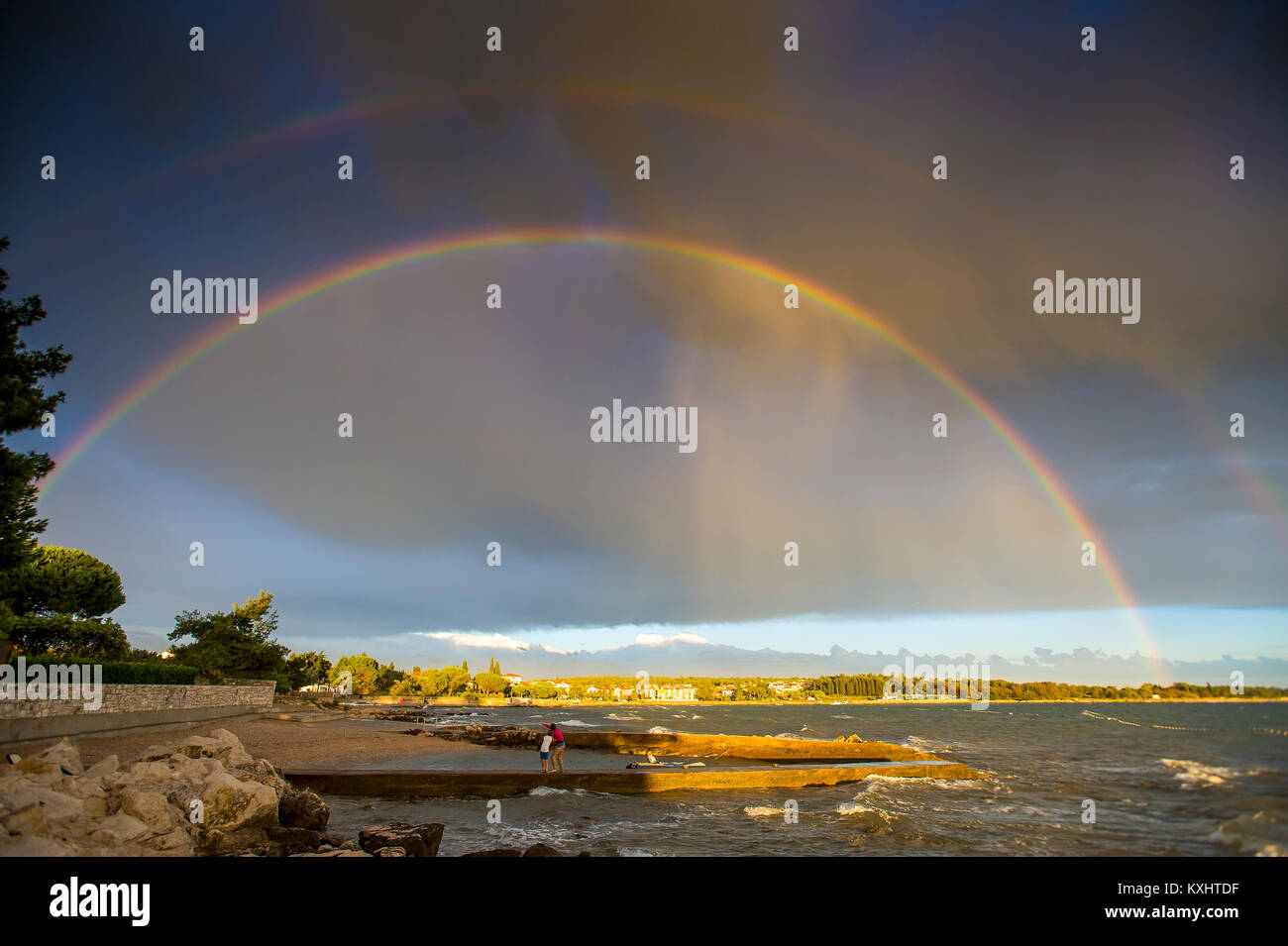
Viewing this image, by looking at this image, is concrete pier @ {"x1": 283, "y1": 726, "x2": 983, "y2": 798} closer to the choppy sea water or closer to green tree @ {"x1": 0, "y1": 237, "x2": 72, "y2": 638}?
the choppy sea water

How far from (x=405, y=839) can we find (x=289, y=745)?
24446mm

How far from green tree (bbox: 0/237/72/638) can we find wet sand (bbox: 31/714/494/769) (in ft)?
18.0

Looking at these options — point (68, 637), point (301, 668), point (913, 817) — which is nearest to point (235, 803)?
point (913, 817)

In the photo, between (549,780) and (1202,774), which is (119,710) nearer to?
(549,780)

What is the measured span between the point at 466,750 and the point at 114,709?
18765 mm

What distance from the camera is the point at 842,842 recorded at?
610 inches

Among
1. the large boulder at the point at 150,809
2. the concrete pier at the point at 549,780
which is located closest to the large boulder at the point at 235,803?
the large boulder at the point at 150,809

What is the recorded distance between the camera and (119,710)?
28234mm

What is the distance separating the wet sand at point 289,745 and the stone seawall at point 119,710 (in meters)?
0.62

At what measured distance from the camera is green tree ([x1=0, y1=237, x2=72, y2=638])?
18953mm
